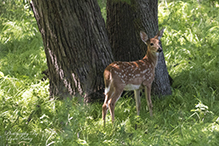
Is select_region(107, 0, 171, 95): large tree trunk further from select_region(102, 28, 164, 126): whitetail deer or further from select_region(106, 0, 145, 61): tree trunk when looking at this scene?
select_region(102, 28, 164, 126): whitetail deer

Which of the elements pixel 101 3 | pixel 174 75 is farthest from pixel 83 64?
pixel 101 3

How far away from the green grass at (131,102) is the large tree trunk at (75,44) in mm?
279

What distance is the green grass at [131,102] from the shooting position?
3.25 m

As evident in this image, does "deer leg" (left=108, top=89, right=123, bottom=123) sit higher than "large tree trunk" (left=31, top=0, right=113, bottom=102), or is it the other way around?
"large tree trunk" (left=31, top=0, right=113, bottom=102)

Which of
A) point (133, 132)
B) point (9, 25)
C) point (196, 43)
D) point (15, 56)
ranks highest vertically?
point (9, 25)

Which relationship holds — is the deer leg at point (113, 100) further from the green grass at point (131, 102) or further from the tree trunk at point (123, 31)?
the tree trunk at point (123, 31)

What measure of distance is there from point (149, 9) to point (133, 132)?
2174 mm

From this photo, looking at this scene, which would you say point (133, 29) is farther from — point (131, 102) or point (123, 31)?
point (131, 102)

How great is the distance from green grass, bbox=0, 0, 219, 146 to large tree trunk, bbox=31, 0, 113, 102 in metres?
0.28

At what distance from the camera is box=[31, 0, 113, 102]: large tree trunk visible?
12.9ft

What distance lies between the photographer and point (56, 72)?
4.27 m

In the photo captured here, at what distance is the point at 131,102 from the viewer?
4445 millimetres

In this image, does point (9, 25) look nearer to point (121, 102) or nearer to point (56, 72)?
point (56, 72)

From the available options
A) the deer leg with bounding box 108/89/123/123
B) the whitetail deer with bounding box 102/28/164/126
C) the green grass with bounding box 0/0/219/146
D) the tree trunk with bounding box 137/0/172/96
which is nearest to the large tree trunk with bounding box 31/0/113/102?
the green grass with bounding box 0/0/219/146
